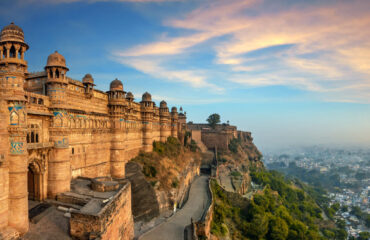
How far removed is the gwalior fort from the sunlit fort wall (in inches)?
2.1

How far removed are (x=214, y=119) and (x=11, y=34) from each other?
68.5m

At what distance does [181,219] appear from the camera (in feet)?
80.0

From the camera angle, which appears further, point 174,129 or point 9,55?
point 174,129

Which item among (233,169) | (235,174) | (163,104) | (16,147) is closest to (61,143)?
(16,147)

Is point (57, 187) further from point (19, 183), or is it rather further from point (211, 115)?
point (211, 115)

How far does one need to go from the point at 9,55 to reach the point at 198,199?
27.2m

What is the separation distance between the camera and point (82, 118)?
72.3ft

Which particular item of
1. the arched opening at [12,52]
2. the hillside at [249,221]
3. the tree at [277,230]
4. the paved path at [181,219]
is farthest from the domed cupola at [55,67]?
the tree at [277,230]

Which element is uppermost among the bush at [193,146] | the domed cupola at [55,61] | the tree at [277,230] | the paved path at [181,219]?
the domed cupola at [55,61]

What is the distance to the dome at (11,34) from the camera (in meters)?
13.5

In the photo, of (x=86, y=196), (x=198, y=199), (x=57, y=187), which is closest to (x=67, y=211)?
(x=86, y=196)

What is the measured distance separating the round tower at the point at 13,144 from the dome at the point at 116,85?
521 inches

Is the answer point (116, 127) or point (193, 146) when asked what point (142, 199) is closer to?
point (116, 127)

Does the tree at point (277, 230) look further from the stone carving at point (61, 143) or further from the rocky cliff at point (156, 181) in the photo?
the stone carving at point (61, 143)
